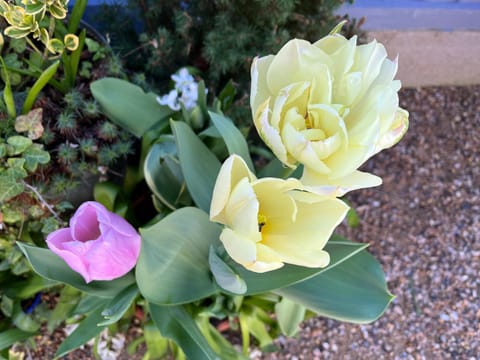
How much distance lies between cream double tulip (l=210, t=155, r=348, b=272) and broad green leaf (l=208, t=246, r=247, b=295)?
0.47ft

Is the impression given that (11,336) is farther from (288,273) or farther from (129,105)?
(288,273)

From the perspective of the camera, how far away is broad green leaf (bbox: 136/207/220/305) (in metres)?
0.84

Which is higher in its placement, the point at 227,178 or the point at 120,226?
the point at 227,178

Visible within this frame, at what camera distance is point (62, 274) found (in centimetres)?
92

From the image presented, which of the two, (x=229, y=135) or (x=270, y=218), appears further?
(x=229, y=135)

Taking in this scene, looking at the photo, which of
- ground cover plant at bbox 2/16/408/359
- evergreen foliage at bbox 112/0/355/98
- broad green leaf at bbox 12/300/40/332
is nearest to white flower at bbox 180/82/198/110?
ground cover plant at bbox 2/16/408/359

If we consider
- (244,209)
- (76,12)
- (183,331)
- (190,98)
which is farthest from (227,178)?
(76,12)

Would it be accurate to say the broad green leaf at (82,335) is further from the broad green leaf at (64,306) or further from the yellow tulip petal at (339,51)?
the yellow tulip petal at (339,51)

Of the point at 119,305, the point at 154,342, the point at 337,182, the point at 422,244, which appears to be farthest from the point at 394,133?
the point at 422,244

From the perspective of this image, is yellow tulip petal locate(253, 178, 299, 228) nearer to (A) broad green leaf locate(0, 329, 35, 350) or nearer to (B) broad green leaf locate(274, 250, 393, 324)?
(B) broad green leaf locate(274, 250, 393, 324)

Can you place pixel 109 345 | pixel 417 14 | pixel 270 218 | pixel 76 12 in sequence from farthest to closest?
pixel 417 14, pixel 109 345, pixel 76 12, pixel 270 218

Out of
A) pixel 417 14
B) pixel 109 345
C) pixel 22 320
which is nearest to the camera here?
pixel 22 320

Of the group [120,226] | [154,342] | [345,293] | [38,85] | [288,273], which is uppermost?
[38,85]

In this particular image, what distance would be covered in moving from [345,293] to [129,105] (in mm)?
609
